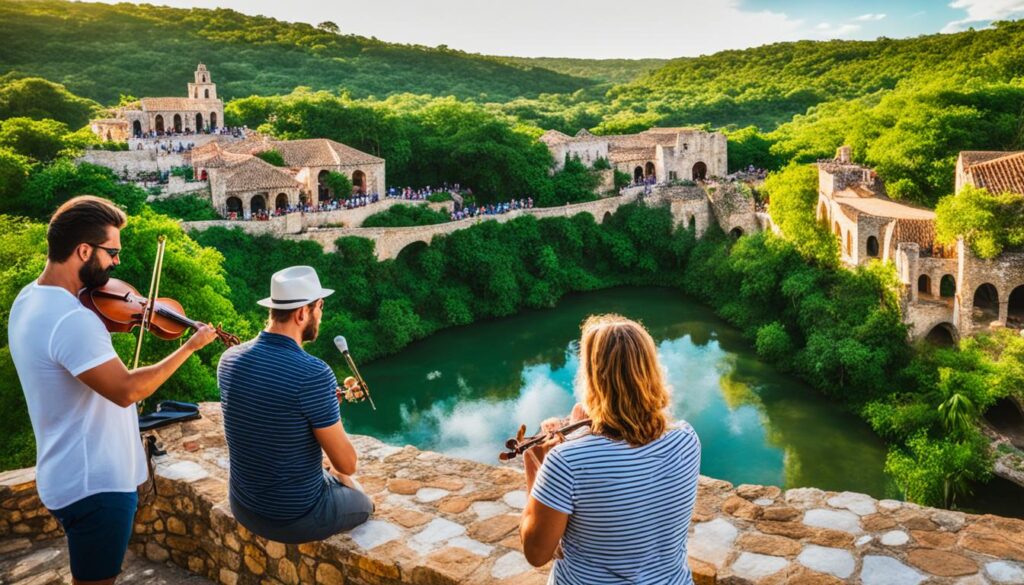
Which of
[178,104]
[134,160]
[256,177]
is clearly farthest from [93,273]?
[178,104]

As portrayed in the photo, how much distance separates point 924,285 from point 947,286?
55 cm

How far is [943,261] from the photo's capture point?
20609 millimetres

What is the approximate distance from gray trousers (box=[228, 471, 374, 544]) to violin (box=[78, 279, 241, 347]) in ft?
3.09

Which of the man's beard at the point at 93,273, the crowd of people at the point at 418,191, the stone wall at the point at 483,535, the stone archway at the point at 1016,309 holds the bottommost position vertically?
the stone archway at the point at 1016,309

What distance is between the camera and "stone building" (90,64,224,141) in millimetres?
37312

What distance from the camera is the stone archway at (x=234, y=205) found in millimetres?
27312

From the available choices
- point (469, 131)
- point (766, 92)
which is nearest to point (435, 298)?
point (469, 131)

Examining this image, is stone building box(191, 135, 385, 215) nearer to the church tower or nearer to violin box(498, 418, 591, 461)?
the church tower

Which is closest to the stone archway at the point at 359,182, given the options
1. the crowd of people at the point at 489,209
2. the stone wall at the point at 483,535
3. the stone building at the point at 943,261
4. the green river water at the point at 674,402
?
the crowd of people at the point at 489,209

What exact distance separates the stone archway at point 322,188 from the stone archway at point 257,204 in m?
2.28

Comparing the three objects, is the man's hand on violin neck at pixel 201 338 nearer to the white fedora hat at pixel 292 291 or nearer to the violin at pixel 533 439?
the white fedora hat at pixel 292 291

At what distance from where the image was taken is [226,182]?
2667 cm

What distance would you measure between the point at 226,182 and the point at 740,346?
17.7 m

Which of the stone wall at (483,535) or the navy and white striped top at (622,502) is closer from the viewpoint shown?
the navy and white striped top at (622,502)
